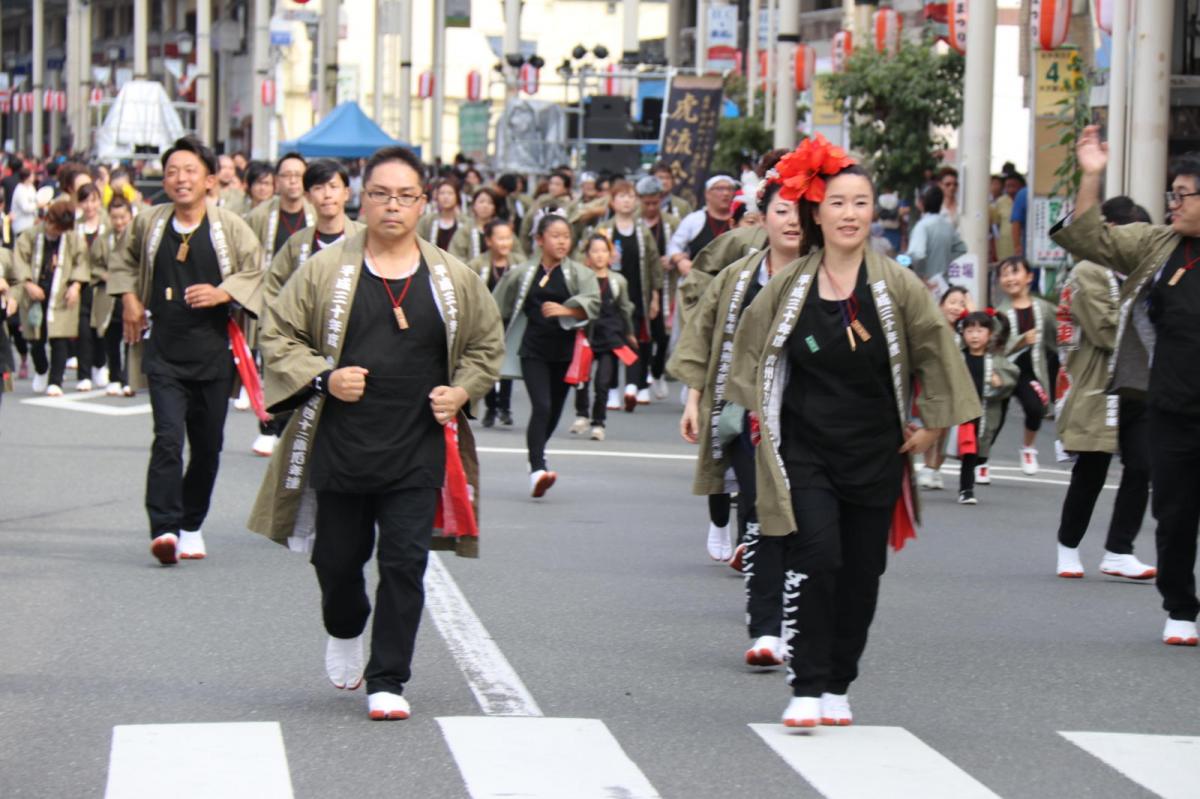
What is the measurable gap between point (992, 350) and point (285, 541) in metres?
7.93

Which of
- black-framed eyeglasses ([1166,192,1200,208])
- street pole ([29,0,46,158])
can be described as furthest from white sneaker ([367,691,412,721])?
street pole ([29,0,46,158])

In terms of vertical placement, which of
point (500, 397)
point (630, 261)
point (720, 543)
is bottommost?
point (720, 543)

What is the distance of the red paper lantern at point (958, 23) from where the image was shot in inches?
914

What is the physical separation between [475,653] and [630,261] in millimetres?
10873

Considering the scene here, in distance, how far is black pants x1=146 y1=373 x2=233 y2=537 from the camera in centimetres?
1024

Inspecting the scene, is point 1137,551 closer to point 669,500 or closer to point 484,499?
point 669,500

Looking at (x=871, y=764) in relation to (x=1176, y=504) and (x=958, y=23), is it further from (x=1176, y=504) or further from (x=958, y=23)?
(x=958, y=23)

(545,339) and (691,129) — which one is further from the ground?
(691,129)

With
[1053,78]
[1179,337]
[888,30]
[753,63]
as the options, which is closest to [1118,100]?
[1053,78]

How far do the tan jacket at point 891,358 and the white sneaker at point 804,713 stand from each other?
0.56 meters

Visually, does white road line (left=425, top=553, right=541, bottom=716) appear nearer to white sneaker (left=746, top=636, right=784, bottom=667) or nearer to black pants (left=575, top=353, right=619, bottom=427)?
white sneaker (left=746, top=636, right=784, bottom=667)

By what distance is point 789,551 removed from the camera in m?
6.95

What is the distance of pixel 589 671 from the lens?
8.00m

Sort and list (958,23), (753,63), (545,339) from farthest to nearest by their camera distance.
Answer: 1. (753,63)
2. (958,23)
3. (545,339)
